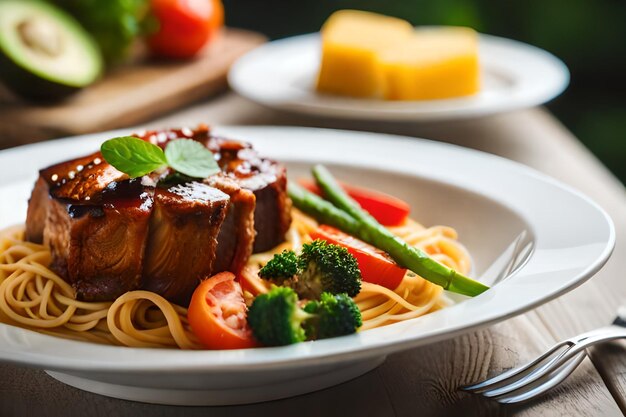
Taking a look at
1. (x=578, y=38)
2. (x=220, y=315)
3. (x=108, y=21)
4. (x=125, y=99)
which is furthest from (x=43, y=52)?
(x=578, y=38)

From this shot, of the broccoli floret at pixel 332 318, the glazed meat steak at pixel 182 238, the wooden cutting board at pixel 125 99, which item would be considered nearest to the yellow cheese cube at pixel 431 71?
the wooden cutting board at pixel 125 99

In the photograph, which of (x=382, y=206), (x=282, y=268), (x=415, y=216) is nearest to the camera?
(x=282, y=268)

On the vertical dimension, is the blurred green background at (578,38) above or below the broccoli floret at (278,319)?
below

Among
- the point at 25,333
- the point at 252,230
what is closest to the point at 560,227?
the point at 252,230

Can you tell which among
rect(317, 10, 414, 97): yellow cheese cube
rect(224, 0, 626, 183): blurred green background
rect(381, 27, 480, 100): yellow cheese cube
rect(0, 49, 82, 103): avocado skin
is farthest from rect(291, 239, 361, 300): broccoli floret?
rect(224, 0, 626, 183): blurred green background

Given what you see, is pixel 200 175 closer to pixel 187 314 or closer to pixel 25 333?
→ pixel 187 314

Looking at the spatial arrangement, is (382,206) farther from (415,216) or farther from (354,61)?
(354,61)

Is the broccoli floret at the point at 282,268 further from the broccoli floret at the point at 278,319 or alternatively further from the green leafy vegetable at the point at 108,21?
the green leafy vegetable at the point at 108,21
